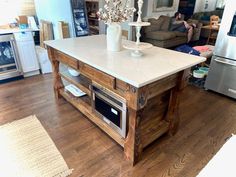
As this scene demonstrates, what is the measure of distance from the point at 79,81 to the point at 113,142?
96 centimetres

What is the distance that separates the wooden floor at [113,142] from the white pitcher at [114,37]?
0.99 metres

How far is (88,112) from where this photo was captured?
2.23m

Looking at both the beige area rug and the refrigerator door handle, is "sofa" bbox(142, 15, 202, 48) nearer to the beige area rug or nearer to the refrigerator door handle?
the refrigerator door handle

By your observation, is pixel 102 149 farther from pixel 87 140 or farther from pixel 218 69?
pixel 218 69

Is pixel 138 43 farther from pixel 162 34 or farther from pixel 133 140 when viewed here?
pixel 162 34

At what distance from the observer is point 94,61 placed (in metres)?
1.71

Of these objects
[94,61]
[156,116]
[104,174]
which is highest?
[94,61]

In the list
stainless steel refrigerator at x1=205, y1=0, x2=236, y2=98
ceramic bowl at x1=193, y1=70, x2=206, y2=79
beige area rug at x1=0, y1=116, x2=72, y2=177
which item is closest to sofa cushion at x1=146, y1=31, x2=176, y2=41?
ceramic bowl at x1=193, y1=70, x2=206, y2=79

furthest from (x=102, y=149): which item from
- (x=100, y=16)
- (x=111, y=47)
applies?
(x=100, y=16)

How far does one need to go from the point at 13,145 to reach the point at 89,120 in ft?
2.88

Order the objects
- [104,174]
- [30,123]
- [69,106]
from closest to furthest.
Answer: [104,174], [30,123], [69,106]

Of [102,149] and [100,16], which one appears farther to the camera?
[102,149]

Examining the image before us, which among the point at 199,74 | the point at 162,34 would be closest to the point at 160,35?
the point at 162,34

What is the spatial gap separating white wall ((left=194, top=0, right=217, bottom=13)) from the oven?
6804 millimetres
